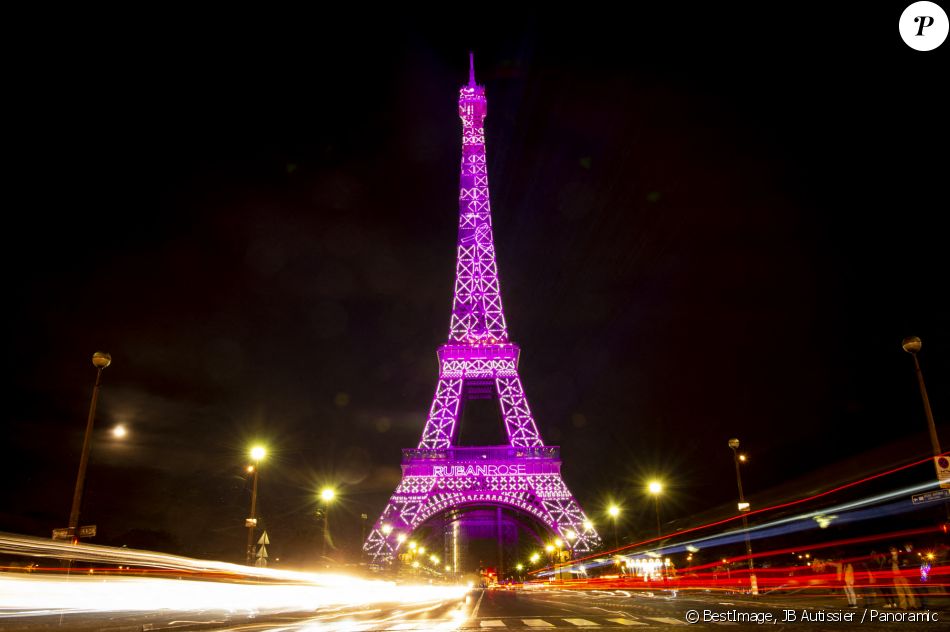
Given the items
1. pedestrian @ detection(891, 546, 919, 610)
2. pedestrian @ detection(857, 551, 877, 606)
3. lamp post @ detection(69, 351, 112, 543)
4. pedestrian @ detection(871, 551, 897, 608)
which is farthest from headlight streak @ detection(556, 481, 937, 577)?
lamp post @ detection(69, 351, 112, 543)

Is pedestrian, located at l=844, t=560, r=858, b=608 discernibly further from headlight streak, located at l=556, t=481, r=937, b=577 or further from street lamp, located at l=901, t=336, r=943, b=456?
headlight streak, located at l=556, t=481, r=937, b=577

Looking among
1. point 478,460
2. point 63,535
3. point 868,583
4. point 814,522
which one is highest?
point 478,460

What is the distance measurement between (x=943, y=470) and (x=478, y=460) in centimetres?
4970

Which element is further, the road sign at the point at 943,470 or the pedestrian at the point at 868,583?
the pedestrian at the point at 868,583

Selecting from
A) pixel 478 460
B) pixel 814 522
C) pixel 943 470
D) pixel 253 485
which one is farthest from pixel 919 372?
pixel 478 460

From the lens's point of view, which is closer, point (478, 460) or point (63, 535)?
point (63, 535)

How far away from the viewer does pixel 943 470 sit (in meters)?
13.8

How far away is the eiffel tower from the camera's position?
193 ft

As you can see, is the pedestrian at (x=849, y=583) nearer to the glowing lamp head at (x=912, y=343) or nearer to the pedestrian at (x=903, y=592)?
the pedestrian at (x=903, y=592)

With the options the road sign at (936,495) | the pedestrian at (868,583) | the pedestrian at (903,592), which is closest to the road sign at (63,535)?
the road sign at (936,495)

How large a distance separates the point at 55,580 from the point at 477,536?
176 metres

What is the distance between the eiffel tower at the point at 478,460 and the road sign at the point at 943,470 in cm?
4628

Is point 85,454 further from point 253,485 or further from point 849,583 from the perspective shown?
point 849,583

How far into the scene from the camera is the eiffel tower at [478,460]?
193ft
